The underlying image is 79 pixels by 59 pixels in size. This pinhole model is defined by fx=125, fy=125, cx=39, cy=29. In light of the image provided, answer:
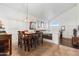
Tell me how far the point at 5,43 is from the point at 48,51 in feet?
2.97

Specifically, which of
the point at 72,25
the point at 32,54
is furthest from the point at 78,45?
the point at 32,54

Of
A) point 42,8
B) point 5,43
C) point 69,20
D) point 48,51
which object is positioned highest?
point 42,8

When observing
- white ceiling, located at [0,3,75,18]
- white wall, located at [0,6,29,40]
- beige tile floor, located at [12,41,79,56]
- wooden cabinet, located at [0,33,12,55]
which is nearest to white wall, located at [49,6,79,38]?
white ceiling, located at [0,3,75,18]

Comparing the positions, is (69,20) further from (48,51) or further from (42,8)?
(48,51)

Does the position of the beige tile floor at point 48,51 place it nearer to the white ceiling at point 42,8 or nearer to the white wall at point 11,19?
the white wall at point 11,19

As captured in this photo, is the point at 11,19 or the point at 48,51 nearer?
the point at 11,19

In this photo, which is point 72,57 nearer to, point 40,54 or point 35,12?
point 40,54

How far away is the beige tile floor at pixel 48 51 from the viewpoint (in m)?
2.58

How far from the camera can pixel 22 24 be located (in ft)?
8.41

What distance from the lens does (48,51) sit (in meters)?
2.62

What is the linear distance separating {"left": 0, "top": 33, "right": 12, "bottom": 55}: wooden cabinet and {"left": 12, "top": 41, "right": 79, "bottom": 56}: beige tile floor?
0.09 m

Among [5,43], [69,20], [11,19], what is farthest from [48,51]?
[11,19]

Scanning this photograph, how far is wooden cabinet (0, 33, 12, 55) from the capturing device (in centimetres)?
254

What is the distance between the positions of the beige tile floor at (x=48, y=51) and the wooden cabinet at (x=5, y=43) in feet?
0.29
